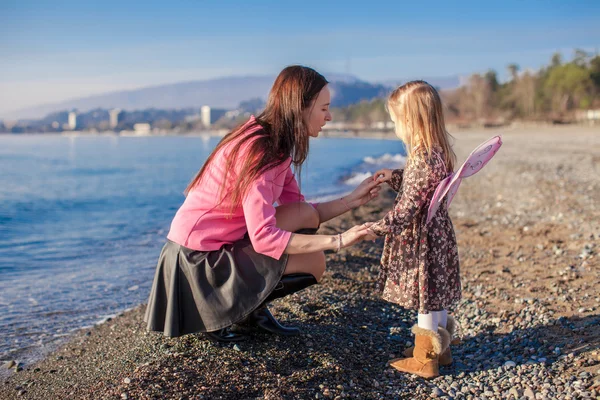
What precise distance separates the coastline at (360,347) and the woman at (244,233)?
0.88 feet

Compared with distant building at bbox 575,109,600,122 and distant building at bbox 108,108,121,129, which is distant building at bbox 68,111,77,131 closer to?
distant building at bbox 108,108,121,129

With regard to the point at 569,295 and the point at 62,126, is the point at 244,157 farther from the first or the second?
the point at 62,126

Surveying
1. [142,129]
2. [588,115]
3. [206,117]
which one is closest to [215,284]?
[588,115]

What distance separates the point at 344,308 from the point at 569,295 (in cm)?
152

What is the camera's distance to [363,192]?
10.6 feet

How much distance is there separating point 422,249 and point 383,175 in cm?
54

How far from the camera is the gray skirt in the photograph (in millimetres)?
2729

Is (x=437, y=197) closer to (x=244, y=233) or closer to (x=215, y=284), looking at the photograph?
(x=244, y=233)

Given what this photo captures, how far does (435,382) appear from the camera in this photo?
284 centimetres

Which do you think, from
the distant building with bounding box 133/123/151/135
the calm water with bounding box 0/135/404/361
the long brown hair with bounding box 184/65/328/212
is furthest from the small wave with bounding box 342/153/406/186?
the distant building with bounding box 133/123/151/135

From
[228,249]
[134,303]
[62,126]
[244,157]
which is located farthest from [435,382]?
[62,126]

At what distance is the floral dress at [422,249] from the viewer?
2781 mm

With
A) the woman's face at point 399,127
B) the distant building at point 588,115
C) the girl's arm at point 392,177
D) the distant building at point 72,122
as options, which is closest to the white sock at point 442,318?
the girl's arm at point 392,177

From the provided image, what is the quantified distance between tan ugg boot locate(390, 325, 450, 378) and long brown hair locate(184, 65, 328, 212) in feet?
3.50
